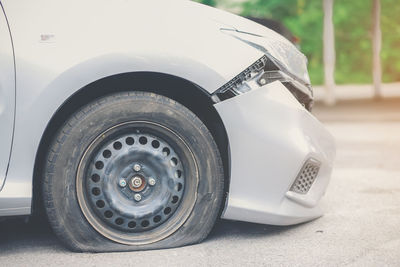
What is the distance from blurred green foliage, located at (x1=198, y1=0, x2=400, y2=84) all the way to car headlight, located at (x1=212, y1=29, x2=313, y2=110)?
16546mm

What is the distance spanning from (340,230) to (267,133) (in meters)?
0.85

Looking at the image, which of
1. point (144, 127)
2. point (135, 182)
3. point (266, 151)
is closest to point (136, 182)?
point (135, 182)

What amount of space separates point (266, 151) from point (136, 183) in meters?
0.72

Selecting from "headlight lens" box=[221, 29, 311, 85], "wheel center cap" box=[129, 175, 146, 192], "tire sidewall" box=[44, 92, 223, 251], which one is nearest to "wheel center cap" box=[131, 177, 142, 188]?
"wheel center cap" box=[129, 175, 146, 192]

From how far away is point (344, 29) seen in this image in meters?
31.3

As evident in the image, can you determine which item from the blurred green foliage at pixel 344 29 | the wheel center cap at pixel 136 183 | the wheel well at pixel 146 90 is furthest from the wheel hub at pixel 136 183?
the blurred green foliage at pixel 344 29

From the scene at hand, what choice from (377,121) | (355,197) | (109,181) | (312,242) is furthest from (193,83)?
(377,121)

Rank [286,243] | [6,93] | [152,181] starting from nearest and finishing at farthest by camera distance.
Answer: [6,93] < [152,181] < [286,243]

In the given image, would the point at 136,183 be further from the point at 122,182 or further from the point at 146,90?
the point at 146,90

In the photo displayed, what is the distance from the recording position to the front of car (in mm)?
2965

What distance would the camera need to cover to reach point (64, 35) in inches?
112

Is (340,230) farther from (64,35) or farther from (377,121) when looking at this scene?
(377,121)

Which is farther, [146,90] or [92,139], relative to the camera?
[146,90]

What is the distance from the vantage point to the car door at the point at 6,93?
2.75m
